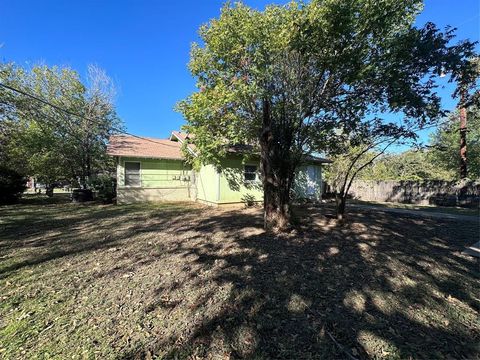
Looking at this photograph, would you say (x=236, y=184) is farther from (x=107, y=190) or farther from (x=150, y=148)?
(x=107, y=190)

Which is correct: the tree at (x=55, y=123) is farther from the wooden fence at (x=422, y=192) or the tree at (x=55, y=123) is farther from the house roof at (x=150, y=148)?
the wooden fence at (x=422, y=192)

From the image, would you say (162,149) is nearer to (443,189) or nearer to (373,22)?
(373,22)

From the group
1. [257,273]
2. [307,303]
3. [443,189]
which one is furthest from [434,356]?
[443,189]

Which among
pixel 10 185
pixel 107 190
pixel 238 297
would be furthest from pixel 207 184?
pixel 10 185

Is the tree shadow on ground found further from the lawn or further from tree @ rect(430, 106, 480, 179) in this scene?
tree @ rect(430, 106, 480, 179)

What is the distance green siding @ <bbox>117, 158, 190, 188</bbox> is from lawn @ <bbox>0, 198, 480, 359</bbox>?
8.13 m

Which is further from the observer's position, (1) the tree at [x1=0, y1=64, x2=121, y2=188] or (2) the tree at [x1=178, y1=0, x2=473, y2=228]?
(1) the tree at [x1=0, y1=64, x2=121, y2=188]

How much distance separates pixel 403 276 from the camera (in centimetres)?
407

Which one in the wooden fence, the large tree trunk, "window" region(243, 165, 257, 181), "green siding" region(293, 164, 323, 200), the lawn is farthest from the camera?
"green siding" region(293, 164, 323, 200)

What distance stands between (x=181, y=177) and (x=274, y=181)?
1001cm

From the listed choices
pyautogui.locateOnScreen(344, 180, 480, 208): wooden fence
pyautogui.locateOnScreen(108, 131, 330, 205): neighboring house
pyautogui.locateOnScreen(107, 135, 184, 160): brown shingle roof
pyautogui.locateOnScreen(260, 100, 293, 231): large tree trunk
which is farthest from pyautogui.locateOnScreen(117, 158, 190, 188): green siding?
pyautogui.locateOnScreen(344, 180, 480, 208): wooden fence

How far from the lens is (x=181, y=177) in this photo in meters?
15.8

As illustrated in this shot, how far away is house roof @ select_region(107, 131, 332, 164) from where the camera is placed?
1341 cm

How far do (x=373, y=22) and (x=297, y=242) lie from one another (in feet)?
18.7
